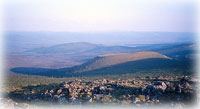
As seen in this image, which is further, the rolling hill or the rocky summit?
the rolling hill

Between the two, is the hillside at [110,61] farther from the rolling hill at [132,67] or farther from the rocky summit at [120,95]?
the rocky summit at [120,95]

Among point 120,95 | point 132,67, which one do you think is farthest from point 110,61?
point 120,95

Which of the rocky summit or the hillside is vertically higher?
the hillside

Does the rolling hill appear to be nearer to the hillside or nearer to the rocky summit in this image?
the hillside

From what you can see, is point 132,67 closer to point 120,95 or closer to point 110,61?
point 110,61

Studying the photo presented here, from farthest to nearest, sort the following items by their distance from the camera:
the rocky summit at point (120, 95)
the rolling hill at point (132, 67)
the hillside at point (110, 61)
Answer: the hillside at point (110, 61) < the rolling hill at point (132, 67) < the rocky summit at point (120, 95)

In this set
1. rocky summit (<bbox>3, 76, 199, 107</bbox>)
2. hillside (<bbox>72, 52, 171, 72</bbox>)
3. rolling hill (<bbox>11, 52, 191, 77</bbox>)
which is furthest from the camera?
hillside (<bbox>72, 52, 171, 72</bbox>)

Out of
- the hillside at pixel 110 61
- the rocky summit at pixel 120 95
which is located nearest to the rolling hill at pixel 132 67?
the hillside at pixel 110 61

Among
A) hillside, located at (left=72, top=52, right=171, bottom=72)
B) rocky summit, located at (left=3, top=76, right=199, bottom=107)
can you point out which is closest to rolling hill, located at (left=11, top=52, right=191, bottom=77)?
hillside, located at (left=72, top=52, right=171, bottom=72)

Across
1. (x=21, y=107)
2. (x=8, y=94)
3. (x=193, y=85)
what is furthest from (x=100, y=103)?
(x=8, y=94)

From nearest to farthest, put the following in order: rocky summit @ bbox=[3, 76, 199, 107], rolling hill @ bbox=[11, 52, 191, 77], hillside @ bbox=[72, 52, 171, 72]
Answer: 1. rocky summit @ bbox=[3, 76, 199, 107]
2. rolling hill @ bbox=[11, 52, 191, 77]
3. hillside @ bbox=[72, 52, 171, 72]

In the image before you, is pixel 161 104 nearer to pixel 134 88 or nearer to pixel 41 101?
pixel 134 88
